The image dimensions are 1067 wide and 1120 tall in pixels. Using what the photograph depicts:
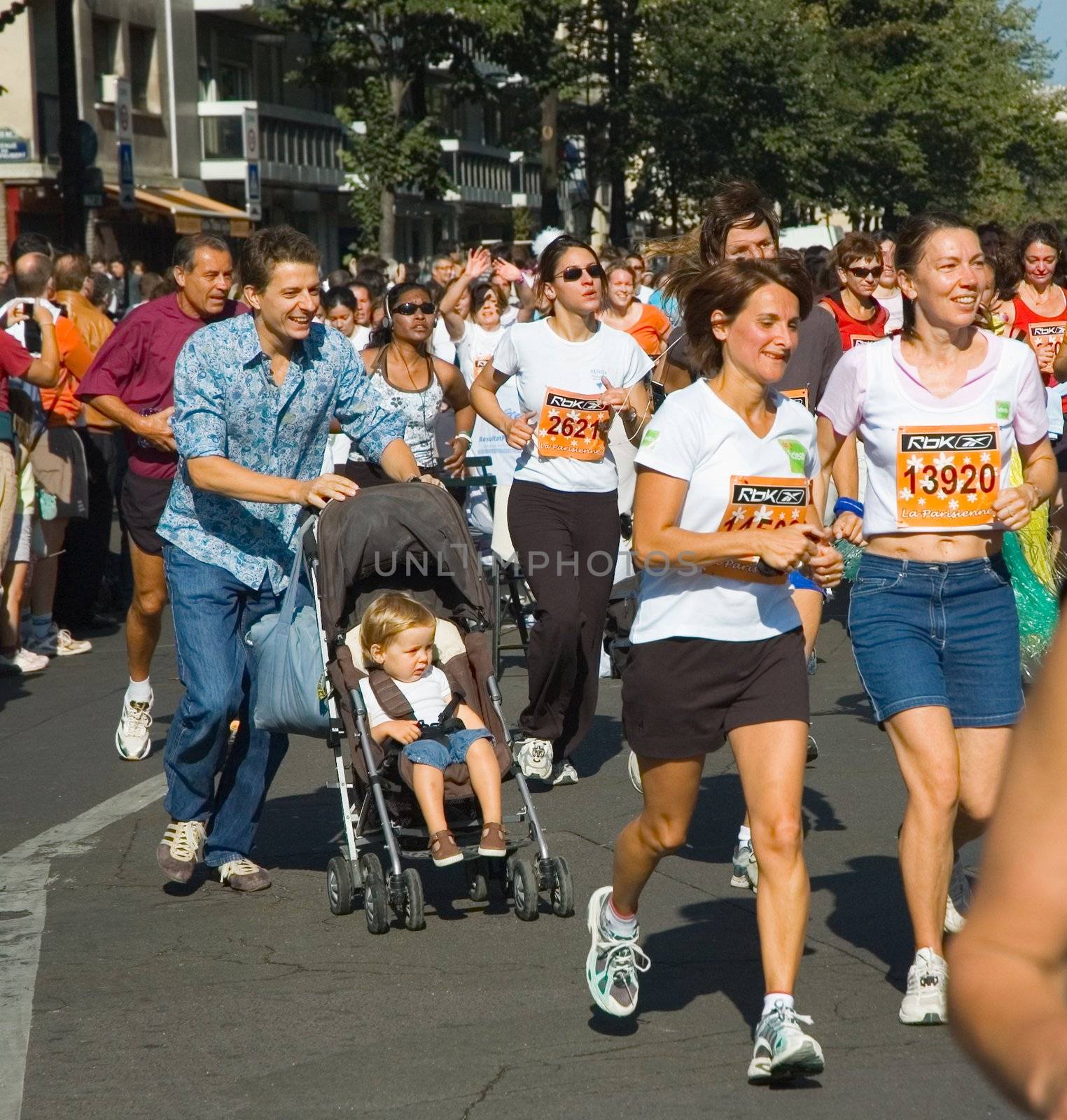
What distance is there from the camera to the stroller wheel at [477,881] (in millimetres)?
6102

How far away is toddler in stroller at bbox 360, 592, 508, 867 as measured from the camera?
599 centimetres

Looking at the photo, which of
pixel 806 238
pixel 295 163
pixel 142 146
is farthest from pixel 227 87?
pixel 806 238

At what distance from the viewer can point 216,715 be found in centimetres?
623

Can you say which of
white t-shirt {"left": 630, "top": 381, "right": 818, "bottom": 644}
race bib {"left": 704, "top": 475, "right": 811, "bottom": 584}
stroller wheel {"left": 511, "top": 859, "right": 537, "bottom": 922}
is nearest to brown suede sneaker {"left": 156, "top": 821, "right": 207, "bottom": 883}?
stroller wheel {"left": 511, "top": 859, "right": 537, "bottom": 922}

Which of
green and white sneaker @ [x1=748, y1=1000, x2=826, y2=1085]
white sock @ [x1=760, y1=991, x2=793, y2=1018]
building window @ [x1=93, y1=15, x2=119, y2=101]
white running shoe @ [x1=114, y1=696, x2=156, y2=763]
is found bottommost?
white running shoe @ [x1=114, y1=696, x2=156, y2=763]

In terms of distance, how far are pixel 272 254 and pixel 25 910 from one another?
7.23ft

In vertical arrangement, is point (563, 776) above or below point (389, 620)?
below

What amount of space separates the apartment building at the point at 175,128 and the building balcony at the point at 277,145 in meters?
0.04

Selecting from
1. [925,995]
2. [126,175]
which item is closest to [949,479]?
[925,995]

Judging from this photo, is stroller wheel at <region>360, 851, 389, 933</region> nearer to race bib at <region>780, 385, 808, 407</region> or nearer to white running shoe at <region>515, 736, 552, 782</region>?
white running shoe at <region>515, 736, 552, 782</region>

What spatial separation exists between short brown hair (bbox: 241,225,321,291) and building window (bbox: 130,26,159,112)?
3555 centimetres

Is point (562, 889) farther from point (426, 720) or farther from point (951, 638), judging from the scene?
point (951, 638)

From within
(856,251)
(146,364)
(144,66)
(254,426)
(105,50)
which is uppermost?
(105,50)

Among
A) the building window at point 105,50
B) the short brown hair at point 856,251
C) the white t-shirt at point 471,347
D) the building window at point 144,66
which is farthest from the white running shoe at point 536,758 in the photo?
the building window at point 144,66
